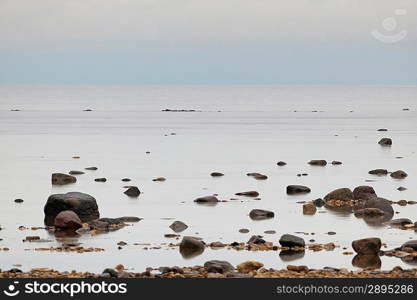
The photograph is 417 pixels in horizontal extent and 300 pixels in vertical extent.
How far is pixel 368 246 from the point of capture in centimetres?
2775

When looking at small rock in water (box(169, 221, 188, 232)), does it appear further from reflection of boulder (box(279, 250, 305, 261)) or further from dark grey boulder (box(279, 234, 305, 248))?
reflection of boulder (box(279, 250, 305, 261))

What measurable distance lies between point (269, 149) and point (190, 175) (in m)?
25.0

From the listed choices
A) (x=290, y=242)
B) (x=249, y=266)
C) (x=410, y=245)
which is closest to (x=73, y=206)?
(x=290, y=242)

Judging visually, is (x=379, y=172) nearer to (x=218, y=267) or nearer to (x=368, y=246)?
(x=368, y=246)

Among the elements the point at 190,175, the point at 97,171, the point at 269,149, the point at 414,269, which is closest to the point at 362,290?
the point at 414,269

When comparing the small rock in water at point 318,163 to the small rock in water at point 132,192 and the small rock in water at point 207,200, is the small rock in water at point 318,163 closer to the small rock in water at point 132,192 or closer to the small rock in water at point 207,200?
the small rock in water at point 132,192

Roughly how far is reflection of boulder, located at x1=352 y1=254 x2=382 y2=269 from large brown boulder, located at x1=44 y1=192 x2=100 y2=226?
38.3 feet

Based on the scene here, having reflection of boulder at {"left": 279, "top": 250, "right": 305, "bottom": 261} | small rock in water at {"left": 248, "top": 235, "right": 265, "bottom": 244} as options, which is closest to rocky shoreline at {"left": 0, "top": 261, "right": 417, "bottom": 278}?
reflection of boulder at {"left": 279, "top": 250, "right": 305, "bottom": 261}

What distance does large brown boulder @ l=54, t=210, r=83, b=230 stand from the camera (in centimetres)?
3294

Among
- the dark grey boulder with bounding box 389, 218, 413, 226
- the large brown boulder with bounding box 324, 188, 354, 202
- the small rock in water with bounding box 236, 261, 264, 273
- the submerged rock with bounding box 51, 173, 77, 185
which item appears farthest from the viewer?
the submerged rock with bounding box 51, 173, 77, 185

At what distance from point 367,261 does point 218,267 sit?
5.19 meters

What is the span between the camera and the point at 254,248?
28.9 meters

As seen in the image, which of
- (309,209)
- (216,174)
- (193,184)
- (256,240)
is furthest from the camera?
(216,174)

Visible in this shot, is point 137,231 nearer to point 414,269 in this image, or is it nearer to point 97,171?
point 414,269
